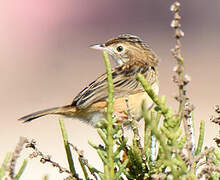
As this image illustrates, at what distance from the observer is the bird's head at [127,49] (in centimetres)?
596

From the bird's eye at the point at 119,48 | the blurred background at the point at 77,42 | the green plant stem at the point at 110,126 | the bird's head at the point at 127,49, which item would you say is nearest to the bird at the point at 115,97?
the bird's head at the point at 127,49

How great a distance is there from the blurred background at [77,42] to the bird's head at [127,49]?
8366 millimetres

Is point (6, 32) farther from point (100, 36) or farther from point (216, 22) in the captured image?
point (216, 22)

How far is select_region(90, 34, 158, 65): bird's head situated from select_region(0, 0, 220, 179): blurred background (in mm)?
8366

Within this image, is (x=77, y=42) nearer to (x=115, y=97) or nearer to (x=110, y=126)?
(x=115, y=97)

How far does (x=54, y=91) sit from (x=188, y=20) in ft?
18.1

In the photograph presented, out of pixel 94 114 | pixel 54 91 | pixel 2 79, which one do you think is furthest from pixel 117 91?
pixel 2 79

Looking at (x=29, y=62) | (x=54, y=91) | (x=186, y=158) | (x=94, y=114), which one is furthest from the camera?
(x=29, y=62)

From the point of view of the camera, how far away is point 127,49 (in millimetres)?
6047

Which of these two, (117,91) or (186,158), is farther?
(117,91)

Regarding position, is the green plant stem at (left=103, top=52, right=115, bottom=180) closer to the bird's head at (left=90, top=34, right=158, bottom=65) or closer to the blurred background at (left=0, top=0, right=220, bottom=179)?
the bird's head at (left=90, top=34, right=158, bottom=65)

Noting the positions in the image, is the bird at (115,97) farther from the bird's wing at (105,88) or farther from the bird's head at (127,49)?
the bird's head at (127,49)

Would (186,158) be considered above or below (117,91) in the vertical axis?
below

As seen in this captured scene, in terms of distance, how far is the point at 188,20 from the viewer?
771 inches
